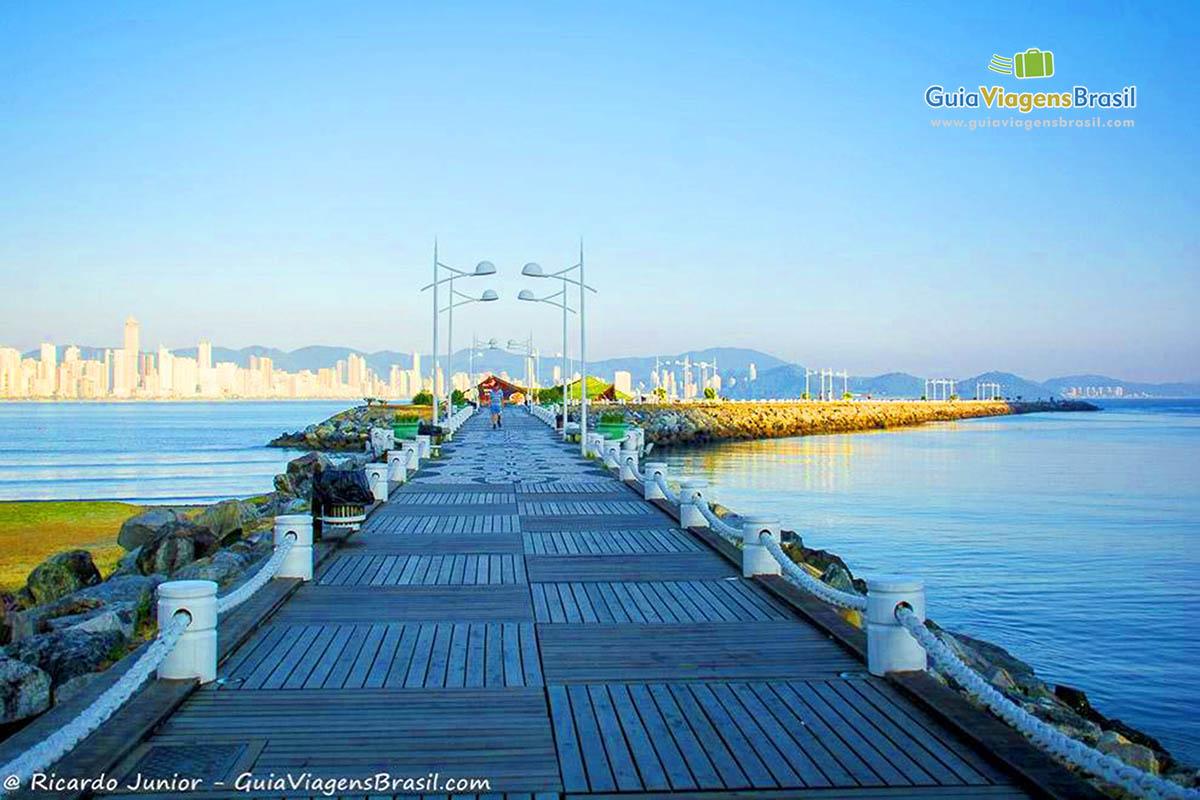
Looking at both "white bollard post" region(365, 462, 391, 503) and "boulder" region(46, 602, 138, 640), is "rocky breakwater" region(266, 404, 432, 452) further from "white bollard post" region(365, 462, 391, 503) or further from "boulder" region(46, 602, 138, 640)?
"boulder" region(46, 602, 138, 640)

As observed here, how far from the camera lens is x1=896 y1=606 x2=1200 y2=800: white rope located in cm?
465

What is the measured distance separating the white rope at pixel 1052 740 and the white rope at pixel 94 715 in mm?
4698

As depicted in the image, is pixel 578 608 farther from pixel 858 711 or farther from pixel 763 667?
pixel 858 711

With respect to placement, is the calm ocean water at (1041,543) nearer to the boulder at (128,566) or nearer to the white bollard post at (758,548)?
the white bollard post at (758,548)

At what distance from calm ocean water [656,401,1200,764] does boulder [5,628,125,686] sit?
10.7m

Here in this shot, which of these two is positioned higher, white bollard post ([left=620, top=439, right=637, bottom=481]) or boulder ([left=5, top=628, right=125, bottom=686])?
white bollard post ([left=620, top=439, right=637, bottom=481])

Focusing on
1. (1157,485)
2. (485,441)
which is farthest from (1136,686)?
(1157,485)

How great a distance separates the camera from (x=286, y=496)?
25125 millimetres

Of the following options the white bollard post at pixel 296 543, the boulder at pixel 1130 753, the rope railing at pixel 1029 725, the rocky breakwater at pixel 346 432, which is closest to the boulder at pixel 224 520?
the white bollard post at pixel 296 543

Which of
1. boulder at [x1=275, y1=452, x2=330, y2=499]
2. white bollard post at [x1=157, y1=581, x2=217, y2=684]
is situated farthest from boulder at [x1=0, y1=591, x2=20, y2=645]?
boulder at [x1=275, y1=452, x2=330, y2=499]

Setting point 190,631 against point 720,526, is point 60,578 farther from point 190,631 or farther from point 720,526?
point 190,631

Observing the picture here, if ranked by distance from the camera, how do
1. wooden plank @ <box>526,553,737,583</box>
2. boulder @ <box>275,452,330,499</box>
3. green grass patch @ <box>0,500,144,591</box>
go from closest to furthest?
wooden plank @ <box>526,553,737,583</box>
green grass patch @ <box>0,500,144,591</box>
boulder @ <box>275,452,330,499</box>

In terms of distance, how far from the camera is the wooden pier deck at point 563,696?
18.2ft

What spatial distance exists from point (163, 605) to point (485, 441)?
3024cm
